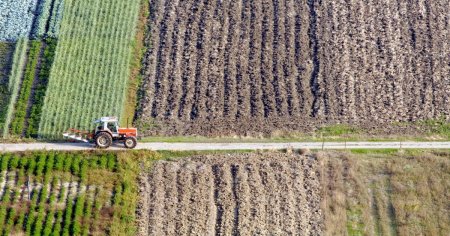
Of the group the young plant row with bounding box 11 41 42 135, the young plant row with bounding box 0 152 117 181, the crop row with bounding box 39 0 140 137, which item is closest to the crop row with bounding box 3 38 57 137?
the young plant row with bounding box 11 41 42 135

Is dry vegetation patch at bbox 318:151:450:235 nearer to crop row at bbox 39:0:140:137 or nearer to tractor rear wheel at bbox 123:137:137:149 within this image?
tractor rear wheel at bbox 123:137:137:149

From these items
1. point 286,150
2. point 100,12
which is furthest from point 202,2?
point 286,150

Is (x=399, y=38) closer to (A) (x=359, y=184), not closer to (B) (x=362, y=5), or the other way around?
(B) (x=362, y=5)

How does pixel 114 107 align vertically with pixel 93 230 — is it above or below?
above

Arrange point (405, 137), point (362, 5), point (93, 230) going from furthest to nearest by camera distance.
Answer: point (362, 5), point (405, 137), point (93, 230)

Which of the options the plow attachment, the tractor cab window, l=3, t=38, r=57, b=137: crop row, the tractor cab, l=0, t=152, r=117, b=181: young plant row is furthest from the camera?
l=3, t=38, r=57, b=137: crop row

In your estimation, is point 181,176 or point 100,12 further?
point 100,12

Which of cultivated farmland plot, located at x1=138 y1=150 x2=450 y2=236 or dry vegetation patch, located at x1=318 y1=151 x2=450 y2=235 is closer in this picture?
cultivated farmland plot, located at x1=138 y1=150 x2=450 y2=236
